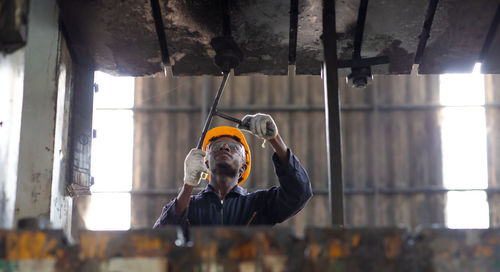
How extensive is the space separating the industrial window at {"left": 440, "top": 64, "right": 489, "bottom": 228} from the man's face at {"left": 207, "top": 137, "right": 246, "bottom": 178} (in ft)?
27.9

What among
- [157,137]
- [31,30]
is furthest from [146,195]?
[31,30]

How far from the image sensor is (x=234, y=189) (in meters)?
4.54

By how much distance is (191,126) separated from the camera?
12.7m

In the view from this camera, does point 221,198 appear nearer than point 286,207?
No

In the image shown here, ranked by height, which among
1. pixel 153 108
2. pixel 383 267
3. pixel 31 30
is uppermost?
pixel 153 108

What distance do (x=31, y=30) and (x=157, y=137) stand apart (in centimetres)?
987

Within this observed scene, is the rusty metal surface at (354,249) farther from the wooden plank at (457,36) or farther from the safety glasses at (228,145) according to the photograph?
the safety glasses at (228,145)

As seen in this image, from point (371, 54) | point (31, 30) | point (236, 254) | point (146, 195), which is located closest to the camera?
point (236, 254)

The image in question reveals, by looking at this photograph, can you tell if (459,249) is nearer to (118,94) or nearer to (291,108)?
(291,108)

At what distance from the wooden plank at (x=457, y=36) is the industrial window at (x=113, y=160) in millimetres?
9142

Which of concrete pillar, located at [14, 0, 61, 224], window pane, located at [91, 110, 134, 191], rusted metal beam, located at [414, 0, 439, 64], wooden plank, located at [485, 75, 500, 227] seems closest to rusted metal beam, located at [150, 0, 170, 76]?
concrete pillar, located at [14, 0, 61, 224]

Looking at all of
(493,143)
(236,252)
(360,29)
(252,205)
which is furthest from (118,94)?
(236,252)

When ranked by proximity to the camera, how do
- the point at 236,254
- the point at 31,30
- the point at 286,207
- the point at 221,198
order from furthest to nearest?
the point at 221,198
the point at 286,207
the point at 31,30
the point at 236,254

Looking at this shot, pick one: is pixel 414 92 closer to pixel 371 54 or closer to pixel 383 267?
pixel 371 54
